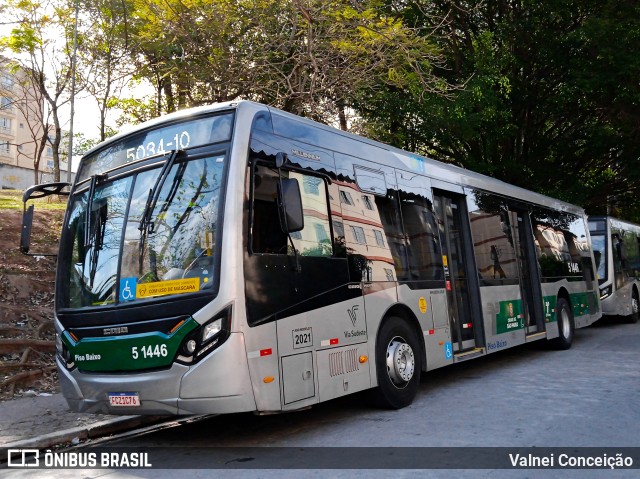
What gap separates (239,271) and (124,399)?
1.61 metres

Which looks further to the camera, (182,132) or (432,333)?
(432,333)

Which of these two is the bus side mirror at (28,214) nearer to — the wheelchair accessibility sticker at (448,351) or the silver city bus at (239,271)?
the silver city bus at (239,271)

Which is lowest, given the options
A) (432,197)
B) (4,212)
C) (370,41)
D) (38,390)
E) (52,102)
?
(38,390)

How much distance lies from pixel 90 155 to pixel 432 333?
481 cm

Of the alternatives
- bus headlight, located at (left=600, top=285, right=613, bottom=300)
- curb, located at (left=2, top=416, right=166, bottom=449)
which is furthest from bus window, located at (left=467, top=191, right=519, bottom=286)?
bus headlight, located at (left=600, top=285, right=613, bottom=300)

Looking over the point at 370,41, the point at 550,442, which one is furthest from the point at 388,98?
the point at 550,442

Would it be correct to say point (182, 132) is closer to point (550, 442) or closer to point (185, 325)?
point (185, 325)

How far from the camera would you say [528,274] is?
11.9 meters

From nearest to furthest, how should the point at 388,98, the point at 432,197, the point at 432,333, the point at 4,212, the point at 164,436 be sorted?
1. the point at 164,436
2. the point at 432,333
3. the point at 432,197
4. the point at 4,212
5. the point at 388,98

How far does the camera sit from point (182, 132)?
6.29 metres

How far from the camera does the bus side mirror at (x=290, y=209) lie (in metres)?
5.88

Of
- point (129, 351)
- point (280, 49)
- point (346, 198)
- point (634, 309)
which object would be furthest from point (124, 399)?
point (634, 309)

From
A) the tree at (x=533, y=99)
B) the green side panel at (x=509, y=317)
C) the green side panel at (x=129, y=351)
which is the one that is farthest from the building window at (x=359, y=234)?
the tree at (x=533, y=99)

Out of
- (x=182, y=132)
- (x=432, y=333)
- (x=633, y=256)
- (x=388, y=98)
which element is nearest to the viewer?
(x=182, y=132)
